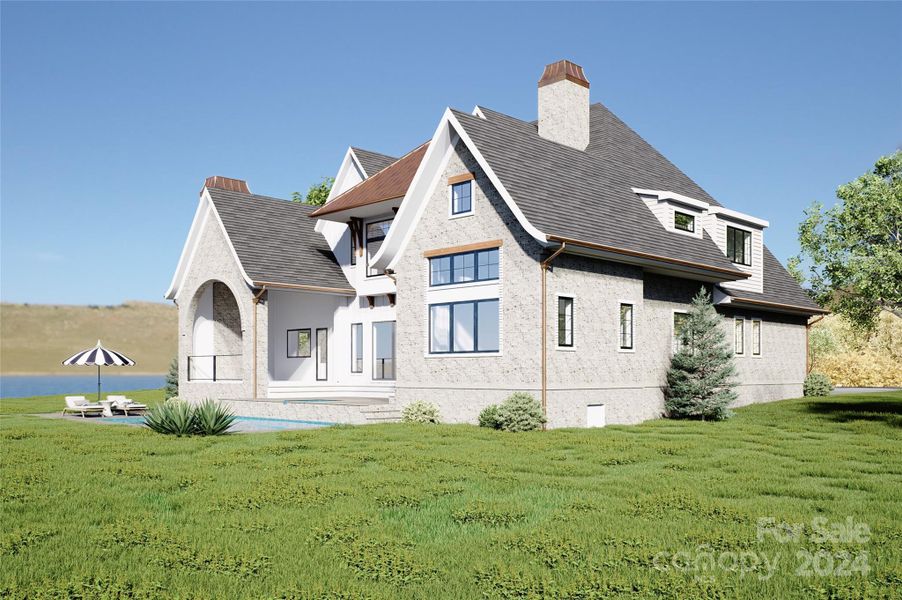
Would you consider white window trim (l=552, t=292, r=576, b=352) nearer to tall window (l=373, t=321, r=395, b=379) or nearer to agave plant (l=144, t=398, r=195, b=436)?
tall window (l=373, t=321, r=395, b=379)

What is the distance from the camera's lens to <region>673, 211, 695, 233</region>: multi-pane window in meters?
27.4

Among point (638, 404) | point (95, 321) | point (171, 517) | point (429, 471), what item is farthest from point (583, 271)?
point (95, 321)

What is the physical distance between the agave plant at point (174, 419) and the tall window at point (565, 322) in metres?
9.70

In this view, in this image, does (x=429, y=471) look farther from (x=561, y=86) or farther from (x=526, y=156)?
(x=561, y=86)

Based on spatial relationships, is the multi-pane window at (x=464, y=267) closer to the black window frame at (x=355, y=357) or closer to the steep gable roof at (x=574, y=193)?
the steep gable roof at (x=574, y=193)

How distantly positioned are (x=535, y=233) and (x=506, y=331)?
10.1 feet

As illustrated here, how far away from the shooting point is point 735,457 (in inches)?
618

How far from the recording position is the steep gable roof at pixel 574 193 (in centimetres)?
2248

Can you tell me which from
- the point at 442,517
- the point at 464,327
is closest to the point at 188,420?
the point at 464,327

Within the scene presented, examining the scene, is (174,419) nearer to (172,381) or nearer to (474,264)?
(474,264)

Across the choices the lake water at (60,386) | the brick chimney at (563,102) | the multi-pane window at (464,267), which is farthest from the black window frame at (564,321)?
the lake water at (60,386)

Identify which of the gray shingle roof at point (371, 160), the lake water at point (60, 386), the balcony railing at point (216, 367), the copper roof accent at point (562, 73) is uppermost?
the copper roof accent at point (562, 73)

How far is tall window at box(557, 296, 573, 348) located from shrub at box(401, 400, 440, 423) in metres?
4.23

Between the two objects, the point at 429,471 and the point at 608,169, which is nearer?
the point at 429,471
